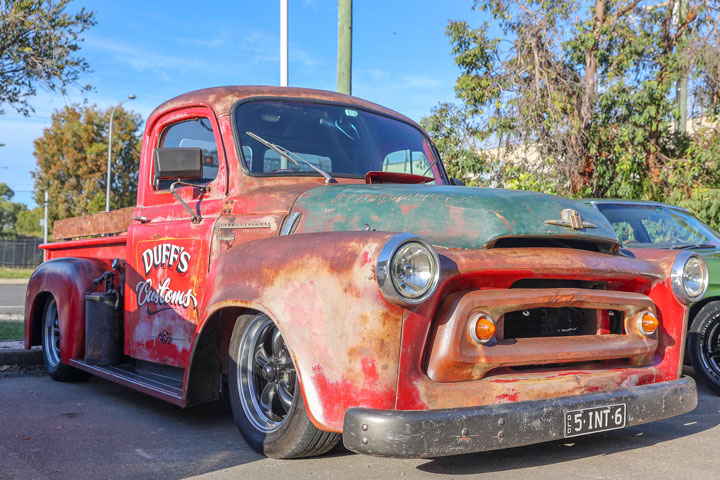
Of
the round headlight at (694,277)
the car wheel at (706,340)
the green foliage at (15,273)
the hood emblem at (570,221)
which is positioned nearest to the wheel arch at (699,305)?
the car wheel at (706,340)

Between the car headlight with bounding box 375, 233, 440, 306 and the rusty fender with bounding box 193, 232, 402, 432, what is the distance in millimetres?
42

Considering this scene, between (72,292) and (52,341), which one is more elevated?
(72,292)

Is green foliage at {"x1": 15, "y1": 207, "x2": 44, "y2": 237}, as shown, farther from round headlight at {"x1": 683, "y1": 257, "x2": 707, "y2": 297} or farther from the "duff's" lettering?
round headlight at {"x1": 683, "y1": 257, "x2": 707, "y2": 297}

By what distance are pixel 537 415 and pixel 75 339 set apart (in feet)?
12.1

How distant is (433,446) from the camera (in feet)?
8.95

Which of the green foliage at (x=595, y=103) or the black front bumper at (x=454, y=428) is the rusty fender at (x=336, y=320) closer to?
the black front bumper at (x=454, y=428)

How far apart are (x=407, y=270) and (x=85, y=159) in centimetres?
3130

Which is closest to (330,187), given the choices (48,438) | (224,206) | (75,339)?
(224,206)

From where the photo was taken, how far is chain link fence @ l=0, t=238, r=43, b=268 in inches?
1542

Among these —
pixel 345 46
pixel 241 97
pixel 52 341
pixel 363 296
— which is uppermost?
pixel 345 46

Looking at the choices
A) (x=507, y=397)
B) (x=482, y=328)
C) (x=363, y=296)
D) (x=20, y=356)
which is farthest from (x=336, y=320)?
(x=20, y=356)

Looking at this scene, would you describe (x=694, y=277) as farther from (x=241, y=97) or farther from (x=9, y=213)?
(x=9, y=213)

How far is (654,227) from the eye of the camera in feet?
21.4

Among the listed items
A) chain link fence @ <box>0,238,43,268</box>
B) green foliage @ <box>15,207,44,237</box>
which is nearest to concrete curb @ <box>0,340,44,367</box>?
chain link fence @ <box>0,238,43,268</box>
